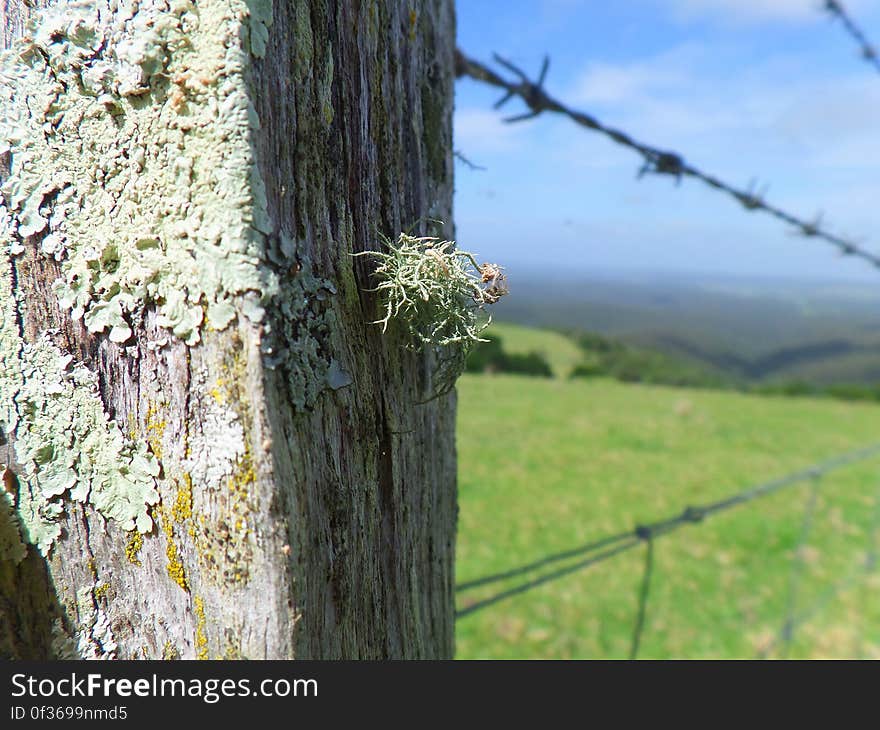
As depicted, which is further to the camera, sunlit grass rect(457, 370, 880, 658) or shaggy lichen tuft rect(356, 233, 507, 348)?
sunlit grass rect(457, 370, 880, 658)

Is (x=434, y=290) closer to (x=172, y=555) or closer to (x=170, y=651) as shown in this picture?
(x=172, y=555)

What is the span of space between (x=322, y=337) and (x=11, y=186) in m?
0.44

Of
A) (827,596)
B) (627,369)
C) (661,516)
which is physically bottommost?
(827,596)

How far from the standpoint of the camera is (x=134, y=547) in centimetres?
75

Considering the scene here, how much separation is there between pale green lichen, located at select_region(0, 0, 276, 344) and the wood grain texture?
3 cm

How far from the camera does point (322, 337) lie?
2.41 ft

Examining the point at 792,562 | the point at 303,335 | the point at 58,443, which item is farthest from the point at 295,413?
the point at 792,562

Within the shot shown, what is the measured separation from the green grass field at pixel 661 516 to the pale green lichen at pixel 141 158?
184 inches

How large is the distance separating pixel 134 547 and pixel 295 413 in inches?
11.5

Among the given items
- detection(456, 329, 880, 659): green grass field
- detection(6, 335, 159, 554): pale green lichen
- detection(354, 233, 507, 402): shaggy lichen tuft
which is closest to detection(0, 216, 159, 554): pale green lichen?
detection(6, 335, 159, 554): pale green lichen

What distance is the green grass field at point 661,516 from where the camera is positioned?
16.7ft

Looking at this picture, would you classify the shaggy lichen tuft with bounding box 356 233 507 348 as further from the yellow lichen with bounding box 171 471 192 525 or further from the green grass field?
the green grass field

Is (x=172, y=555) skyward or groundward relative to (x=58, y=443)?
groundward

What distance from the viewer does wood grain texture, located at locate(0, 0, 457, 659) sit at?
678 mm
